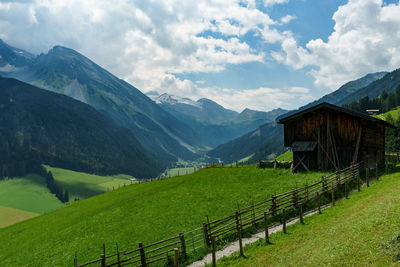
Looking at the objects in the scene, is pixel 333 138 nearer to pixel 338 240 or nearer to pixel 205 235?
pixel 205 235

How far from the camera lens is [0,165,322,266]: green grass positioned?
35950mm

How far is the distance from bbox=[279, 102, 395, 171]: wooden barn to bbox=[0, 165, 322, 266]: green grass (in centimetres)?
502

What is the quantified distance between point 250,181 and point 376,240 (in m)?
33.9

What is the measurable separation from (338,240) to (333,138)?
106 feet

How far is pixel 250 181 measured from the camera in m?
49.8

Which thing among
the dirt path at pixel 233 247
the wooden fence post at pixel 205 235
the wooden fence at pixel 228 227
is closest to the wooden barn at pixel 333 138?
the wooden fence at pixel 228 227

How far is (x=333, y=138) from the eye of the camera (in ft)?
153

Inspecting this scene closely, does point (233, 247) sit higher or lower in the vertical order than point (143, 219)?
higher

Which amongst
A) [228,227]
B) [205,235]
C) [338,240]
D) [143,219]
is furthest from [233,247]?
[143,219]

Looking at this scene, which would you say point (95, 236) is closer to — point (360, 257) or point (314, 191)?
point (314, 191)

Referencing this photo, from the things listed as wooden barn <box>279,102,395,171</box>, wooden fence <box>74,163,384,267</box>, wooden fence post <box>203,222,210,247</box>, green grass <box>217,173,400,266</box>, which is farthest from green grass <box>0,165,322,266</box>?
green grass <box>217,173,400,266</box>

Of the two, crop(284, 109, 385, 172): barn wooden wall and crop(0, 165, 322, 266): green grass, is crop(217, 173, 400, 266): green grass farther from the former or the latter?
crop(284, 109, 385, 172): barn wooden wall

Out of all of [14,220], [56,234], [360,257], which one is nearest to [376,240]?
[360,257]

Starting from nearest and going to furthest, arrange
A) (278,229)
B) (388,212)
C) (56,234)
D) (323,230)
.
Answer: (388,212) < (323,230) < (278,229) < (56,234)
